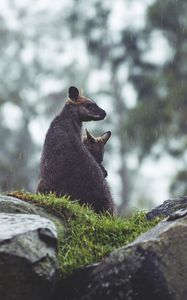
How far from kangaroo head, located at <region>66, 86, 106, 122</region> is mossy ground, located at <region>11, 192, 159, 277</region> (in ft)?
9.77

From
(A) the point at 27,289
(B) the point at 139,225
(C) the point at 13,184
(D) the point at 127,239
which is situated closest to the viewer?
(A) the point at 27,289

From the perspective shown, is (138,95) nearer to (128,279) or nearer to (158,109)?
(158,109)

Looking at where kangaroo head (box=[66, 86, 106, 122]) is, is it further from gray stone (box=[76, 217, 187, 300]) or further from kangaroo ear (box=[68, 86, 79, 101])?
gray stone (box=[76, 217, 187, 300])

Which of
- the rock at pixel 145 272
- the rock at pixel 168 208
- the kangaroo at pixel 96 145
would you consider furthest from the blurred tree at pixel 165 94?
the rock at pixel 145 272

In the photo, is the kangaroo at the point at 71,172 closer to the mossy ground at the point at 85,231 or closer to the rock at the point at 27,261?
the mossy ground at the point at 85,231

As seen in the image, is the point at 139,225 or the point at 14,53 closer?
the point at 139,225

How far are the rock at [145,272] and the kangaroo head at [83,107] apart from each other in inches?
195

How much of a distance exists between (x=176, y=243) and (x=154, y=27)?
775 inches

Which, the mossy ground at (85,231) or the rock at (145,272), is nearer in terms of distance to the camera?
the rock at (145,272)

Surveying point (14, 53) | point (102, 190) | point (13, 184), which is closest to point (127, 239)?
point (102, 190)

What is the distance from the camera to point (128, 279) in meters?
5.46

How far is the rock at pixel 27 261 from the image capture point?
5305 millimetres

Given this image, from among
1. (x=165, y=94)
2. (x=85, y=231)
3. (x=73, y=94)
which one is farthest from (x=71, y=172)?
(x=165, y=94)

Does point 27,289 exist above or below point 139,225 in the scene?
below
